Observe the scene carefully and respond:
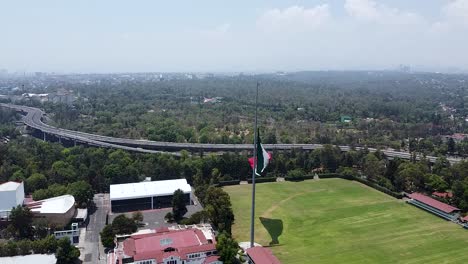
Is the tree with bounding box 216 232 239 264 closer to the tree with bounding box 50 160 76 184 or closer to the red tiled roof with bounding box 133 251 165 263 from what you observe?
the red tiled roof with bounding box 133 251 165 263

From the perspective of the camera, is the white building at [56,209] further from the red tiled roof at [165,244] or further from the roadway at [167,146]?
the roadway at [167,146]

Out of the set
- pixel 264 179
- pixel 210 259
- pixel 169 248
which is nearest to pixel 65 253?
pixel 169 248

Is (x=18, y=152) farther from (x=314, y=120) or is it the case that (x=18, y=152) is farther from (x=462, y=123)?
(x=462, y=123)

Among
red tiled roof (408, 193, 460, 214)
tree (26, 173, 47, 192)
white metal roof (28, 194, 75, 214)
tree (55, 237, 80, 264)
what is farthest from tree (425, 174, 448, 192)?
tree (26, 173, 47, 192)

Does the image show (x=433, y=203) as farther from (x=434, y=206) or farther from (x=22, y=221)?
(x=22, y=221)

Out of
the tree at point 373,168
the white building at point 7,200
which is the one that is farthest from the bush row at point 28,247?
the tree at point 373,168

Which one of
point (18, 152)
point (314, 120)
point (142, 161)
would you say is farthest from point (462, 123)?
point (18, 152)
